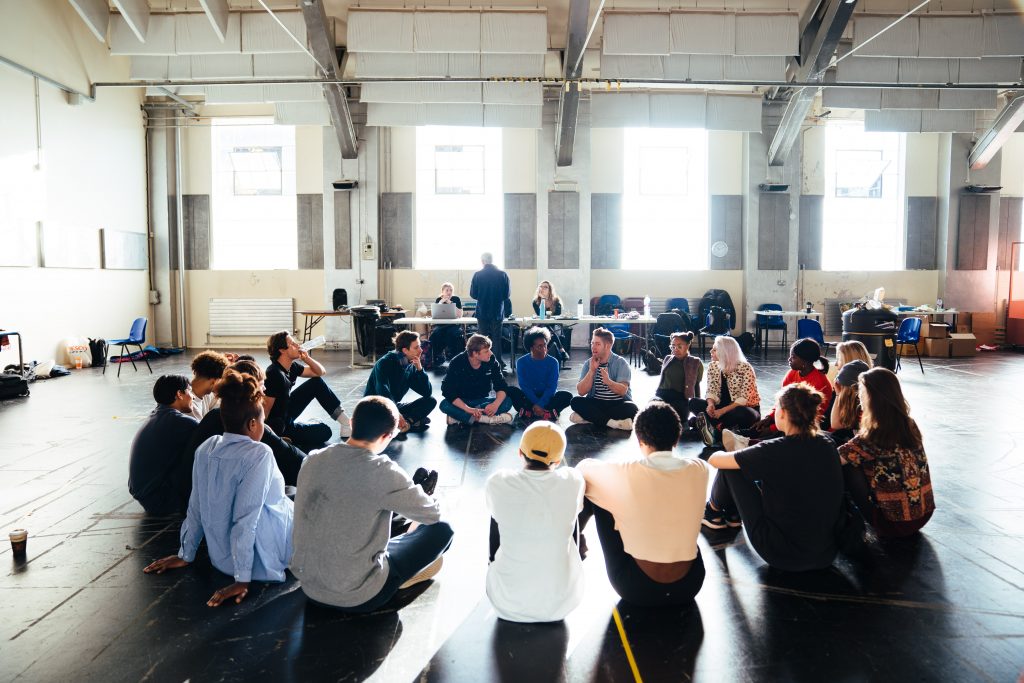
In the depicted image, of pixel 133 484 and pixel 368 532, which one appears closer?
pixel 368 532

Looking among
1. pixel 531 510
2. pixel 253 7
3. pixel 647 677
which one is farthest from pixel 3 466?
pixel 253 7

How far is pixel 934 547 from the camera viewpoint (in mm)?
3406

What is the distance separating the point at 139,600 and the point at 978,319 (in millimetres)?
14956

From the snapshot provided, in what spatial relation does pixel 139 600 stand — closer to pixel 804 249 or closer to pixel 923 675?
pixel 923 675

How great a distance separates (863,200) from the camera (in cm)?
1374

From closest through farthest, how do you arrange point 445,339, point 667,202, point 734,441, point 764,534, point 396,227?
A: point 764,534 < point 734,441 < point 445,339 < point 396,227 < point 667,202

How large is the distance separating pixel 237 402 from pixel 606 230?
11.1 metres

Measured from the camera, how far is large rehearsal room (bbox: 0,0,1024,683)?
8.43 ft

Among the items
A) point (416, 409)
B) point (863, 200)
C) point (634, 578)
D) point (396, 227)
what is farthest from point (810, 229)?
point (634, 578)

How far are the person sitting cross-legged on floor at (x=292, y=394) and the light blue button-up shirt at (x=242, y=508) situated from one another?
62.0 inches

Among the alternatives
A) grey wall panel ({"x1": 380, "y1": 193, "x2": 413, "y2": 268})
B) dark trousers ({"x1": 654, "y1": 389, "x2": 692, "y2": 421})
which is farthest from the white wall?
dark trousers ({"x1": 654, "y1": 389, "x2": 692, "y2": 421})

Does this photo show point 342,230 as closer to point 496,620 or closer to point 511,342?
point 511,342

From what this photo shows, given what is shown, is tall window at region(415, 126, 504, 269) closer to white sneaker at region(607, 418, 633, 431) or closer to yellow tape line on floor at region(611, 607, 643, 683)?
white sneaker at region(607, 418, 633, 431)

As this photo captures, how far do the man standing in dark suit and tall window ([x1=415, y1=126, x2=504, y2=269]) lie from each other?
468cm
